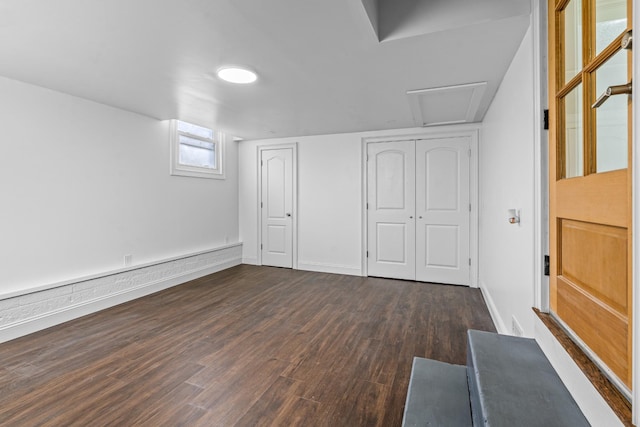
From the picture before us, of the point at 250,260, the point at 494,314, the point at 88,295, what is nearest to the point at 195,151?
the point at 250,260

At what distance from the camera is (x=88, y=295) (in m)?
3.18

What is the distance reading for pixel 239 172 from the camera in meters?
5.58

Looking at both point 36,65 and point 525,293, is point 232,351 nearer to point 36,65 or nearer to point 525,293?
point 525,293

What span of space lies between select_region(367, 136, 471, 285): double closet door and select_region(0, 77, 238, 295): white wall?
113 inches

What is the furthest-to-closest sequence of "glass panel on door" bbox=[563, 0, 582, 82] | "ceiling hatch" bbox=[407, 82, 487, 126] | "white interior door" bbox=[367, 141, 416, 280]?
"white interior door" bbox=[367, 141, 416, 280] → "ceiling hatch" bbox=[407, 82, 487, 126] → "glass panel on door" bbox=[563, 0, 582, 82]

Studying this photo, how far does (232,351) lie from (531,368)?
1.97 meters

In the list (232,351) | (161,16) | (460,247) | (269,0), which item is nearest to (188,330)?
(232,351)

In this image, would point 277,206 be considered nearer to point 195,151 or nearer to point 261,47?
point 195,151

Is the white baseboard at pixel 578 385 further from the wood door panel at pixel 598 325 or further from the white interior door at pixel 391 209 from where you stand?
the white interior door at pixel 391 209

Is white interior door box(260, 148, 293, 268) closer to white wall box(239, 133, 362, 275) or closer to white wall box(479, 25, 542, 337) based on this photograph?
white wall box(239, 133, 362, 275)

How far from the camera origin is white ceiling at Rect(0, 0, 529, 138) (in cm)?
169

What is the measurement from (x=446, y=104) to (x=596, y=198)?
2.59 m

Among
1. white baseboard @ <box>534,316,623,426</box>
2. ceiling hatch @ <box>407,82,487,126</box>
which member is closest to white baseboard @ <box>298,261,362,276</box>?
ceiling hatch @ <box>407,82,487,126</box>

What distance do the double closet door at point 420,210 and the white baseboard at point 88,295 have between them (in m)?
2.79
